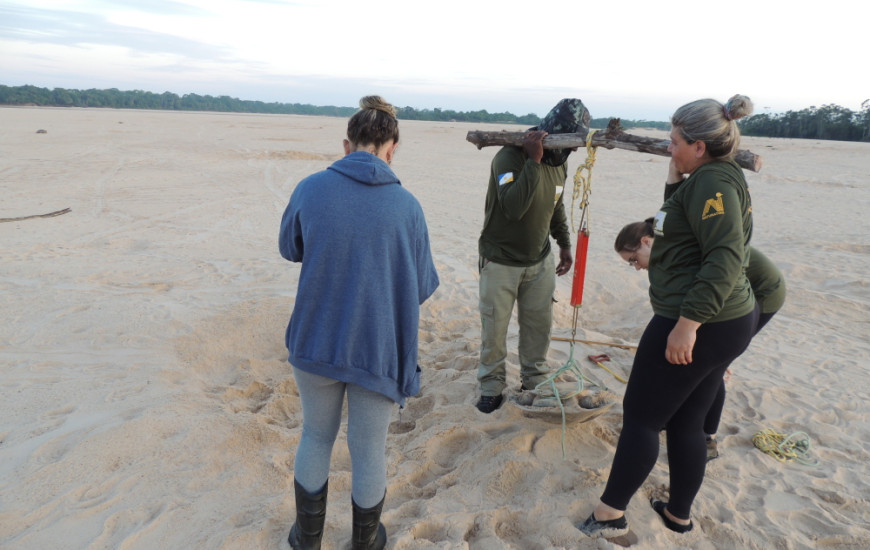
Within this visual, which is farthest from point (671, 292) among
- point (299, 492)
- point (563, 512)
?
point (299, 492)

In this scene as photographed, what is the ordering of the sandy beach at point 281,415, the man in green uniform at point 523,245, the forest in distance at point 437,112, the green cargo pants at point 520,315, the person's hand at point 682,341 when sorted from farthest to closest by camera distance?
the forest in distance at point 437,112 → the green cargo pants at point 520,315 → the man in green uniform at point 523,245 → the sandy beach at point 281,415 → the person's hand at point 682,341

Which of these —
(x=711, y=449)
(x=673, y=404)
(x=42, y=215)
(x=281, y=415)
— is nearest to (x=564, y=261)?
(x=711, y=449)

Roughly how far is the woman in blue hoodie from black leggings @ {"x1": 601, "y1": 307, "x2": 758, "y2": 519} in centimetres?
96

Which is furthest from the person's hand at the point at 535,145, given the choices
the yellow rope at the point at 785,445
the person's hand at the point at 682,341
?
the yellow rope at the point at 785,445

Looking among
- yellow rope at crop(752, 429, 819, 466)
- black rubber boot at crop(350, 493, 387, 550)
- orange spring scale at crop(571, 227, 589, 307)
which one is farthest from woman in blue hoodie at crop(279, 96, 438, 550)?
yellow rope at crop(752, 429, 819, 466)

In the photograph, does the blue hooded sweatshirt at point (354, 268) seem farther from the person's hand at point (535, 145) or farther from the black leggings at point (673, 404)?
the person's hand at point (535, 145)

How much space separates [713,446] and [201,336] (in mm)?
3945

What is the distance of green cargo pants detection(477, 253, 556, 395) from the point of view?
3479 millimetres

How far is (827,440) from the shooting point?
11.5 feet

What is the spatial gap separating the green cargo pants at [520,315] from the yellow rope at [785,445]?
1367 mm

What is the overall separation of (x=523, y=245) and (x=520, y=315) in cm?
56

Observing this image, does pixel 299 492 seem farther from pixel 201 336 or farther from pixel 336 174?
pixel 201 336

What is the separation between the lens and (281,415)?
3.82 metres

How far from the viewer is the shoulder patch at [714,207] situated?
78.9 inches
